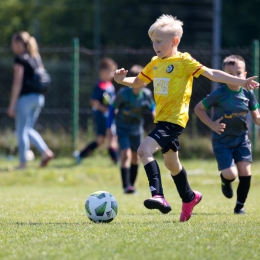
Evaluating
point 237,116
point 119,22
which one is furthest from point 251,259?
point 119,22

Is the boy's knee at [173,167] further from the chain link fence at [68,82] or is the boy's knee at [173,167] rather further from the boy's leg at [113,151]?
the chain link fence at [68,82]

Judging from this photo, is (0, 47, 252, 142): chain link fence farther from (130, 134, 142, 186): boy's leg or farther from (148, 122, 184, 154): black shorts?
(148, 122, 184, 154): black shorts

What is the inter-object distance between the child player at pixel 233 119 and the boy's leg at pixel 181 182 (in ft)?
3.78

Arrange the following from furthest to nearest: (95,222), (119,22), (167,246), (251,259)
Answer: (119,22) → (95,222) → (167,246) → (251,259)

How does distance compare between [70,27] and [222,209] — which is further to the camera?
[70,27]

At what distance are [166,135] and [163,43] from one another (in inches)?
35.4

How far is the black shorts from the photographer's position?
6172 mm

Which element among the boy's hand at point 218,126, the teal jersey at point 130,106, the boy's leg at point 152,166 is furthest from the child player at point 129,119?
the boy's leg at point 152,166

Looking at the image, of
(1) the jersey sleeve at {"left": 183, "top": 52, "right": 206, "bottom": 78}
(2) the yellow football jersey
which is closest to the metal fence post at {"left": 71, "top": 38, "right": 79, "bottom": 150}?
(2) the yellow football jersey

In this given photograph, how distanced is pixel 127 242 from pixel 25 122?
7.69 metres

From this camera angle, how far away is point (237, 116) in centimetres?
750

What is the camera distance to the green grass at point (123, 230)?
4473 mm

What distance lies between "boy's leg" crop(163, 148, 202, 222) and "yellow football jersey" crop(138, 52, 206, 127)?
0.31 metres

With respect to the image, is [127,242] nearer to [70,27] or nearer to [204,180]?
[204,180]
